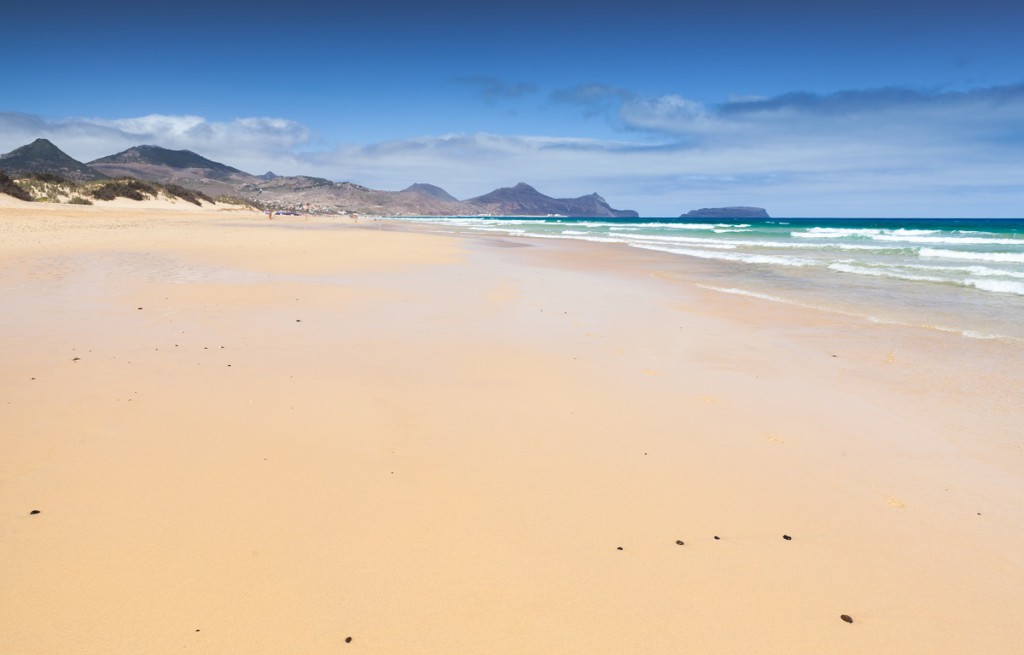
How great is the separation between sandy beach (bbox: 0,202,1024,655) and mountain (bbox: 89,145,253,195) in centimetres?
14974

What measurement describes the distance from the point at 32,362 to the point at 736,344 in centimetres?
876

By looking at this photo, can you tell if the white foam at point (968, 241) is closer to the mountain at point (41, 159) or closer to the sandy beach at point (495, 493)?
the sandy beach at point (495, 493)

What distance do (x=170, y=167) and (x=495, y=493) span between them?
20100 centimetres

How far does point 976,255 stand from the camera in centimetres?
2630

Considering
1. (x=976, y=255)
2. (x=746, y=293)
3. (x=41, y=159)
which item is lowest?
(x=746, y=293)

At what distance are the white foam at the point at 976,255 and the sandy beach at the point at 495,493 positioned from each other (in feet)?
71.6

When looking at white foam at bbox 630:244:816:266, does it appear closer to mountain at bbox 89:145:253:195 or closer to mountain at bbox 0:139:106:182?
mountain at bbox 0:139:106:182

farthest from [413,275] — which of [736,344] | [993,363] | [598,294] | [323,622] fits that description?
[323,622]

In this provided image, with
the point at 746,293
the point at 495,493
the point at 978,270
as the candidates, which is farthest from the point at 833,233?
the point at 495,493

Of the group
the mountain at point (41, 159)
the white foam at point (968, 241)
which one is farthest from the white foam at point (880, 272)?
the mountain at point (41, 159)

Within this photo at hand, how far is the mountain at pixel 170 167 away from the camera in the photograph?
491 ft

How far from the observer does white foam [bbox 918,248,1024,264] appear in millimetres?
23922

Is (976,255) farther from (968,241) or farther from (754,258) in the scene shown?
(968,241)

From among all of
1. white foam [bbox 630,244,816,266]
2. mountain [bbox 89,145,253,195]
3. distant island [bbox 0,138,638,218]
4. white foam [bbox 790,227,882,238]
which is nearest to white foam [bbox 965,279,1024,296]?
white foam [bbox 630,244,816,266]
